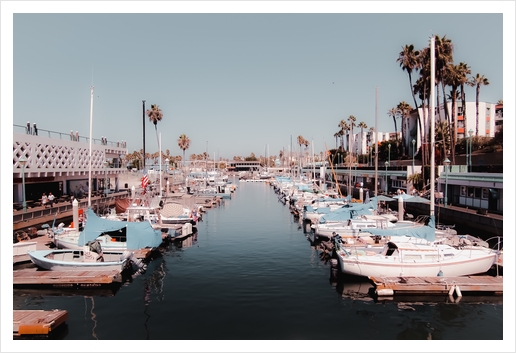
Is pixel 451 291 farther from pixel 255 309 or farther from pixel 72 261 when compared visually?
pixel 72 261

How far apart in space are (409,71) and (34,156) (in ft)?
185

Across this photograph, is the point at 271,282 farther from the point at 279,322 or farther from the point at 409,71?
the point at 409,71

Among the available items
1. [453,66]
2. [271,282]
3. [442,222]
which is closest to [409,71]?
[453,66]

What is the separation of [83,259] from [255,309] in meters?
12.8

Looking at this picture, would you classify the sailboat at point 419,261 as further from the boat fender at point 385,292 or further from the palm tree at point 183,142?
the palm tree at point 183,142

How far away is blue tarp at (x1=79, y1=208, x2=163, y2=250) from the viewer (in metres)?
28.5

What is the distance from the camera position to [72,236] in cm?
3183

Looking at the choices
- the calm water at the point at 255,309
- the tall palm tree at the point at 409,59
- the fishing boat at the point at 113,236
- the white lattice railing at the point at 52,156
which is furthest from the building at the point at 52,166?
the tall palm tree at the point at 409,59

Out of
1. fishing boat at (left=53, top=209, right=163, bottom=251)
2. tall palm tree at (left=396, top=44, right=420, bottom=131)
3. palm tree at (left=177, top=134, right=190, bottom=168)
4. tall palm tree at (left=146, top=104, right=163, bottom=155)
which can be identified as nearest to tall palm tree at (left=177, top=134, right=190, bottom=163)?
palm tree at (left=177, top=134, right=190, bottom=168)

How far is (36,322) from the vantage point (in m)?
16.5

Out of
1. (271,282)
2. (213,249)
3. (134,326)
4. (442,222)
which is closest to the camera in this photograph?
(134,326)

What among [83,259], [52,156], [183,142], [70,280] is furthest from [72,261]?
[183,142]

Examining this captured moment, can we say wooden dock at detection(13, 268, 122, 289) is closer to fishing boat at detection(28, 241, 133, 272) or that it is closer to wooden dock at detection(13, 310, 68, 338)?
fishing boat at detection(28, 241, 133, 272)

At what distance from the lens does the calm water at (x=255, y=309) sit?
57.8ft
